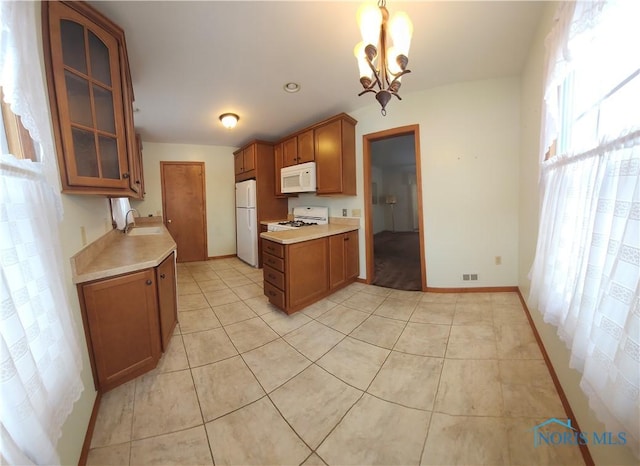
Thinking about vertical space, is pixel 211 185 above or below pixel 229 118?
below

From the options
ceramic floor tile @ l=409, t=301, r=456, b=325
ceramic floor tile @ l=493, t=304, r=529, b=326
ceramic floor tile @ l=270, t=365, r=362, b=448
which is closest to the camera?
ceramic floor tile @ l=270, t=365, r=362, b=448

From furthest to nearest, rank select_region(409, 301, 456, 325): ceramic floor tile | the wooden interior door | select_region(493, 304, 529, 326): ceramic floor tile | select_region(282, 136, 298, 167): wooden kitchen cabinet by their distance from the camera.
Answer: the wooden interior door, select_region(282, 136, 298, 167): wooden kitchen cabinet, select_region(409, 301, 456, 325): ceramic floor tile, select_region(493, 304, 529, 326): ceramic floor tile

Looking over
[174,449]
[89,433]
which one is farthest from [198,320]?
[174,449]

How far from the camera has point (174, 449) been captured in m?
1.06

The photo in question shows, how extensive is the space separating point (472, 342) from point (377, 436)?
1152mm

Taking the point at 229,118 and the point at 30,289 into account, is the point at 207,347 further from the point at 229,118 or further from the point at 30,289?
the point at 229,118

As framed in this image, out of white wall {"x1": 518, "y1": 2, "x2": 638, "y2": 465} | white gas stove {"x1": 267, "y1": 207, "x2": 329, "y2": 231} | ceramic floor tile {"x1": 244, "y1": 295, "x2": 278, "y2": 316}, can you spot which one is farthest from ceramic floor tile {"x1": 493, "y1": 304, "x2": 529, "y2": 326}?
white gas stove {"x1": 267, "y1": 207, "x2": 329, "y2": 231}

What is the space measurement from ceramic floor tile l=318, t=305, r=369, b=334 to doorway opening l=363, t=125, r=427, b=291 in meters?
0.87

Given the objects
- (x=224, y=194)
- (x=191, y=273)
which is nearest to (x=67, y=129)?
(x=191, y=273)

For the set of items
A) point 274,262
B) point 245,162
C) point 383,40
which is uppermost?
point 383,40

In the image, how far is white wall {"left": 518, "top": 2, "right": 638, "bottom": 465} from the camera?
36.3 inches

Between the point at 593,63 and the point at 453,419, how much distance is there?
1714mm

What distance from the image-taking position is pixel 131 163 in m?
1.55

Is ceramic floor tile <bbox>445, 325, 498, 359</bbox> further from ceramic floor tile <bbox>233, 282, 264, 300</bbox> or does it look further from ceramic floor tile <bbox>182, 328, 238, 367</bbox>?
ceramic floor tile <bbox>233, 282, 264, 300</bbox>
